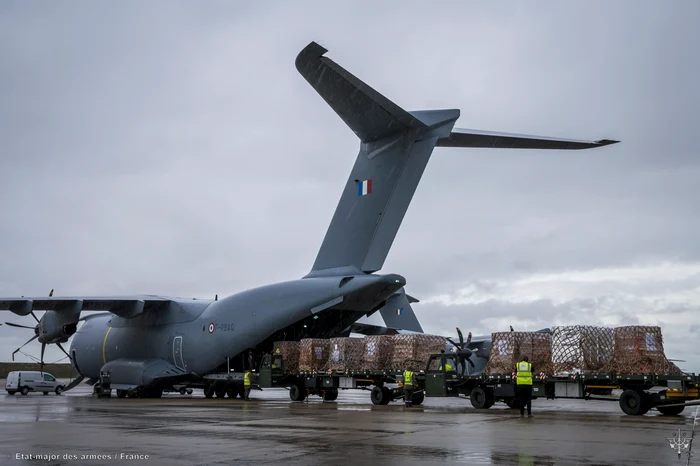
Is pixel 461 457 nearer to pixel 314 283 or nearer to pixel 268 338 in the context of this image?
pixel 314 283

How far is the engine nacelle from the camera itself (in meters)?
27.2

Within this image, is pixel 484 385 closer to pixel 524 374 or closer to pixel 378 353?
pixel 524 374

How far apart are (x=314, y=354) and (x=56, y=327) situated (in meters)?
10.8

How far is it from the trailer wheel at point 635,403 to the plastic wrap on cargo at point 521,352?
6.12ft

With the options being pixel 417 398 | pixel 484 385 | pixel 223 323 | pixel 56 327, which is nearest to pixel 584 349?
pixel 484 385

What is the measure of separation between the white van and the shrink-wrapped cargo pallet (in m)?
17.0

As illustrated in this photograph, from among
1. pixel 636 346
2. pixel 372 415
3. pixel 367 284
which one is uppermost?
pixel 367 284

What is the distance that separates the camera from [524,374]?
1566cm

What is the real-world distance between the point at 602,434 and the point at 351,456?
→ 14.8 ft

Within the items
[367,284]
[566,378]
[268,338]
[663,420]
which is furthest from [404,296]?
[663,420]

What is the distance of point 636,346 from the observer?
52.0ft

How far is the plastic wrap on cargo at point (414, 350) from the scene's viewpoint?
65.6 feet

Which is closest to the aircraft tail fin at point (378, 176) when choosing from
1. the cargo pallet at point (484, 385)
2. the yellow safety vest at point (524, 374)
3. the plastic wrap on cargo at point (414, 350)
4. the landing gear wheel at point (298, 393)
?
the plastic wrap on cargo at point (414, 350)

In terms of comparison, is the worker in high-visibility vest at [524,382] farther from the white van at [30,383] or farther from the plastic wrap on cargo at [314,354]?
the white van at [30,383]
